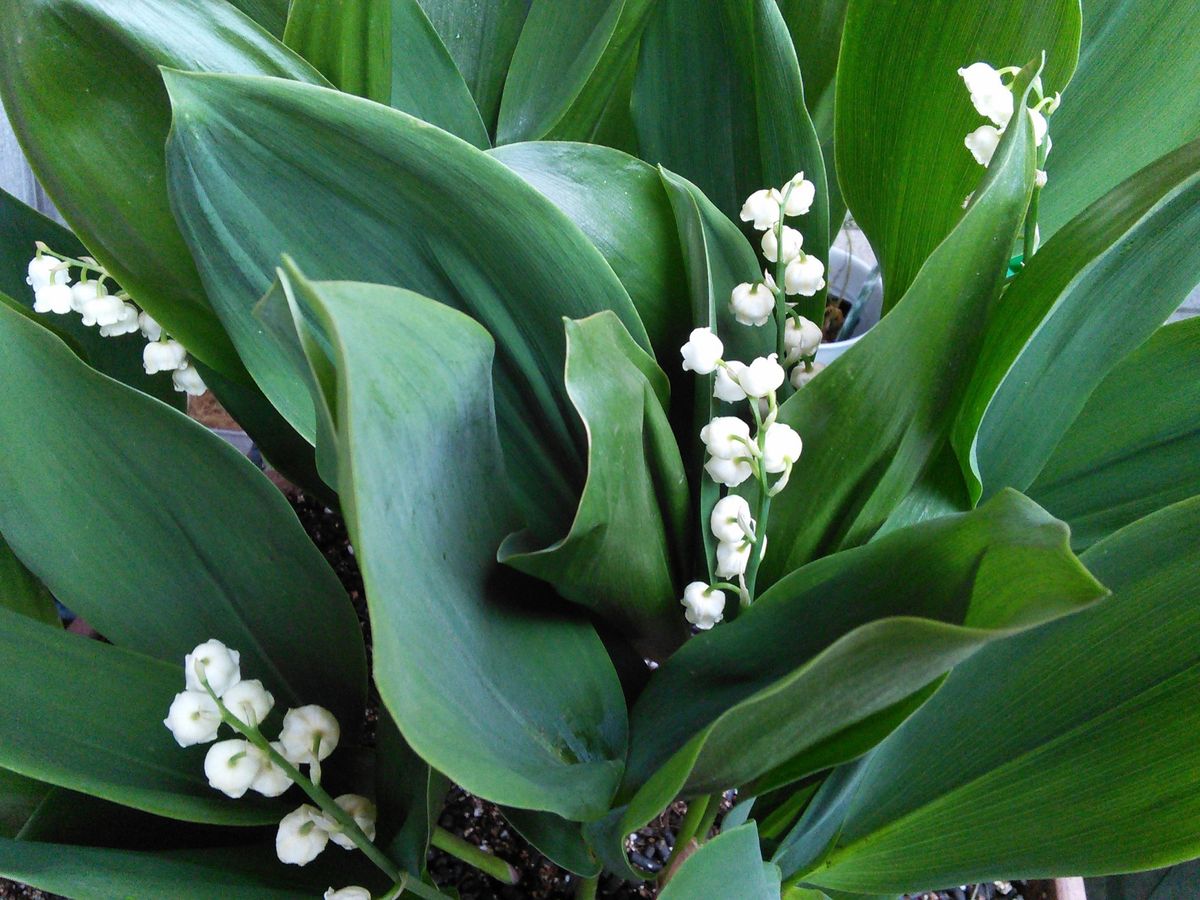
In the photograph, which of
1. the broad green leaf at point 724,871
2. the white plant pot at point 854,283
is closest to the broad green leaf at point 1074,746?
the broad green leaf at point 724,871

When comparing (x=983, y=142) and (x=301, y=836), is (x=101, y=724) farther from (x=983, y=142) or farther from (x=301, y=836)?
(x=983, y=142)

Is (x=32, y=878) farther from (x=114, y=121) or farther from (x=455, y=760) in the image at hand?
(x=114, y=121)

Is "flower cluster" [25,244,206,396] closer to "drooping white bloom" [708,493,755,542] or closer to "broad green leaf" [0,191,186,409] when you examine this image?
"broad green leaf" [0,191,186,409]

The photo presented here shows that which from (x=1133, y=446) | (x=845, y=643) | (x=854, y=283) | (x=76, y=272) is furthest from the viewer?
(x=854, y=283)

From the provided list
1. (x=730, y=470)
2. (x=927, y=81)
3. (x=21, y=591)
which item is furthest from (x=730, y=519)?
(x=21, y=591)

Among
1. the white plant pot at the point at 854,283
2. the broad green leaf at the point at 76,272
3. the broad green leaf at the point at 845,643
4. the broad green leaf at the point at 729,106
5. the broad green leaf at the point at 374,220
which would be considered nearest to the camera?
the broad green leaf at the point at 845,643

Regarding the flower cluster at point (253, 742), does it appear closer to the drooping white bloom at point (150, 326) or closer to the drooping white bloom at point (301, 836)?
the drooping white bloom at point (301, 836)

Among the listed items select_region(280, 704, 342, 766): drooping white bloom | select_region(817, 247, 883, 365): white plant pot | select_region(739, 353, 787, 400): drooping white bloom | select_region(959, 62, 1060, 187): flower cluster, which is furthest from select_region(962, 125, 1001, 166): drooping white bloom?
select_region(817, 247, 883, 365): white plant pot
